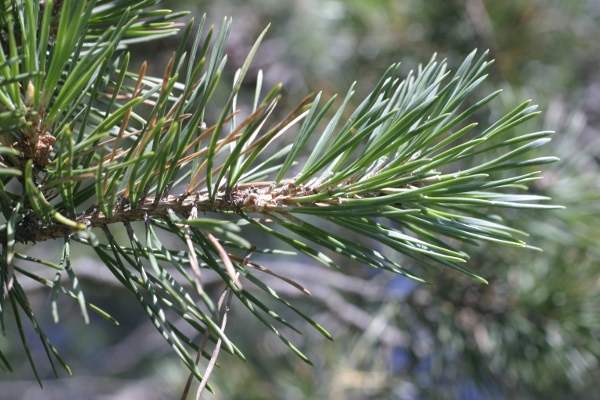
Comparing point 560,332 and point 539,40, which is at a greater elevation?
point 539,40

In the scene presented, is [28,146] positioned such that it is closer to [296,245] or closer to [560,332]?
[296,245]

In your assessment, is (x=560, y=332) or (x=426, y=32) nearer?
(x=560, y=332)

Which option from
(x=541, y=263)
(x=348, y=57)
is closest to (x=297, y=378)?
(x=541, y=263)

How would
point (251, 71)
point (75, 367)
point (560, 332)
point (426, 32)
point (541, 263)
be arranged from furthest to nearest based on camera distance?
1. point (75, 367)
2. point (251, 71)
3. point (426, 32)
4. point (541, 263)
5. point (560, 332)

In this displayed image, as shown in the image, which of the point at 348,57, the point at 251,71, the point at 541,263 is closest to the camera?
the point at 541,263

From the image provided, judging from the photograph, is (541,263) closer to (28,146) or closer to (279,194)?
(279,194)

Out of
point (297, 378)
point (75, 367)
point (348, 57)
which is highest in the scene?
point (348, 57)
